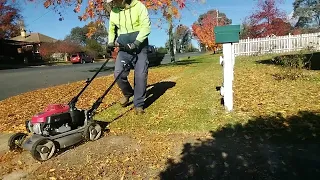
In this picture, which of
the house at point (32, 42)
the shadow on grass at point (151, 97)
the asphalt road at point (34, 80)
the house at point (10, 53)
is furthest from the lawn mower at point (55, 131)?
the house at point (32, 42)

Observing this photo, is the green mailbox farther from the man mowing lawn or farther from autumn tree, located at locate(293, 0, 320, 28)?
autumn tree, located at locate(293, 0, 320, 28)

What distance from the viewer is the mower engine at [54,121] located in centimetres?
382

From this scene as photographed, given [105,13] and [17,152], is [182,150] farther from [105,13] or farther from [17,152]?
[105,13]

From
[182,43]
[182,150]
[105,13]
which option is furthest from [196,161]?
[182,43]

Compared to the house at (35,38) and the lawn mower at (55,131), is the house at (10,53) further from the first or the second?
the lawn mower at (55,131)

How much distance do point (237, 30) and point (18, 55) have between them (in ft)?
193

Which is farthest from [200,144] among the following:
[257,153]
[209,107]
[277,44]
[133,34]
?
[277,44]

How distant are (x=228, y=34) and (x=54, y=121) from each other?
2.86m

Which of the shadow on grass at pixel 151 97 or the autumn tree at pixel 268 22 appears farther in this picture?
the autumn tree at pixel 268 22

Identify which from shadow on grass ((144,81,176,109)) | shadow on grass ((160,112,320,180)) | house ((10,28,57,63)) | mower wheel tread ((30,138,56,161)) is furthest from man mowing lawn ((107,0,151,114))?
house ((10,28,57,63))

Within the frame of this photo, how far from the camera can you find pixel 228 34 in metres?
4.83

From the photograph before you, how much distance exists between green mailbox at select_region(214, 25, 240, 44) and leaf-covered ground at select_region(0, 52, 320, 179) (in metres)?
1.19

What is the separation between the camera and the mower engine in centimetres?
382

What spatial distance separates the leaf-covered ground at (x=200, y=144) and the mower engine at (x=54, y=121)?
0.32m
